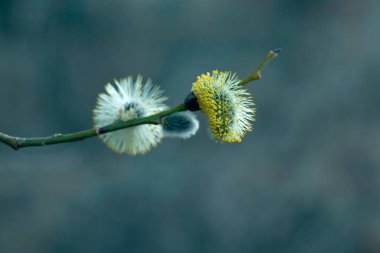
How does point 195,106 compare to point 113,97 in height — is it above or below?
below

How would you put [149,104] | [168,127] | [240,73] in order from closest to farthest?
[168,127], [149,104], [240,73]

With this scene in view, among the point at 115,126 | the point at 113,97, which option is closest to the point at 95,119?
the point at 113,97

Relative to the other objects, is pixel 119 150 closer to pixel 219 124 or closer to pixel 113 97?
pixel 113 97

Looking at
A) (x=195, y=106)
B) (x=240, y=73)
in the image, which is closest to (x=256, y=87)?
(x=240, y=73)

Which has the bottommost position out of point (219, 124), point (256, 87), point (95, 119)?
point (219, 124)

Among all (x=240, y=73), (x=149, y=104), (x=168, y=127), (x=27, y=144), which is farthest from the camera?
(x=240, y=73)

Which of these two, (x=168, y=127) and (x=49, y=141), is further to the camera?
(x=168, y=127)
